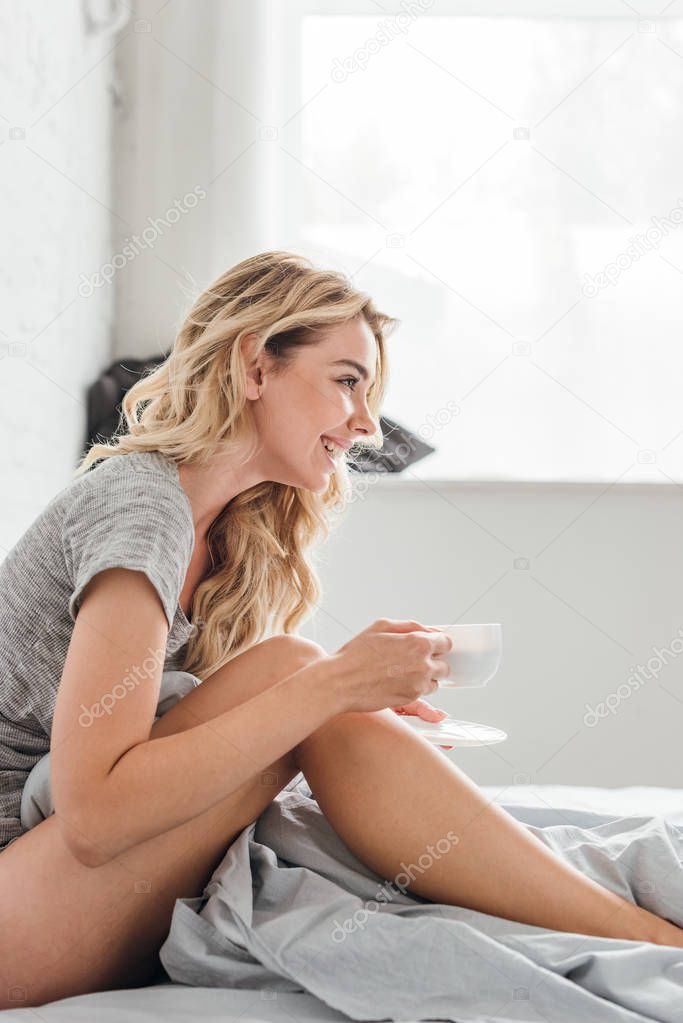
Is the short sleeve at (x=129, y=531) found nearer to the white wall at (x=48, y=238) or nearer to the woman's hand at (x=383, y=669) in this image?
the woman's hand at (x=383, y=669)

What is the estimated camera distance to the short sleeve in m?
0.95

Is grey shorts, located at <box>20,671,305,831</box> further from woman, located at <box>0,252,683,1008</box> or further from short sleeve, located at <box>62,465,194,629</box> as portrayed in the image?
short sleeve, located at <box>62,465,194,629</box>

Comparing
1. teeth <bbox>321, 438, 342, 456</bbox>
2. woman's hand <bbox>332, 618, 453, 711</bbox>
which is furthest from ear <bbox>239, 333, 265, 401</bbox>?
woman's hand <bbox>332, 618, 453, 711</bbox>

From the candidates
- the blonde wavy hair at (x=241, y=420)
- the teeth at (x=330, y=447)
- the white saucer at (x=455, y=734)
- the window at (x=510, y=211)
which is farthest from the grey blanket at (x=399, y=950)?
the window at (x=510, y=211)

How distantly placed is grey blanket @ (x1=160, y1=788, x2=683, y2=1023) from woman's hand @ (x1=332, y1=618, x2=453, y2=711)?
0.57 feet

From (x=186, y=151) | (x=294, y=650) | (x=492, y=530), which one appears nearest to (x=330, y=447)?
(x=294, y=650)

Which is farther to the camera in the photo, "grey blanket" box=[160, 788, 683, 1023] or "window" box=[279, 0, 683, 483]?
"window" box=[279, 0, 683, 483]

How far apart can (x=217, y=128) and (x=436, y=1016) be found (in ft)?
6.93

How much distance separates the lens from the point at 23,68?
183cm

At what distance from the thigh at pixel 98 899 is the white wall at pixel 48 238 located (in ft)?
3.04

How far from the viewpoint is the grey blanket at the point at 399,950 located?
838 millimetres

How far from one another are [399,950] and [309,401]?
0.65m

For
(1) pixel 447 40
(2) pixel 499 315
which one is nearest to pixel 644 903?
(2) pixel 499 315

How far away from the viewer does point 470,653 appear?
1.07 meters
